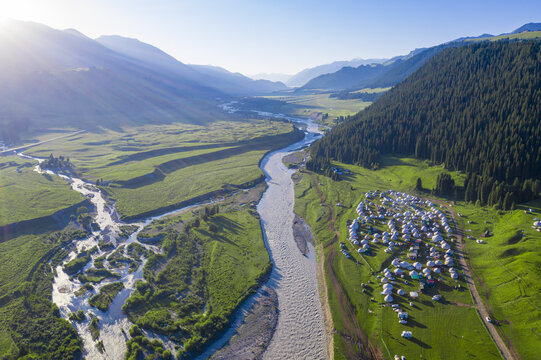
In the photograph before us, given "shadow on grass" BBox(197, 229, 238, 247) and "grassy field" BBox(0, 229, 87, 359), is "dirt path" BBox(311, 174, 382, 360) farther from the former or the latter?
"grassy field" BBox(0, 229, 87, 359)

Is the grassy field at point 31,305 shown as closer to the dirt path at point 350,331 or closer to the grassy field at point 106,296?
the grassy field at point 106,296

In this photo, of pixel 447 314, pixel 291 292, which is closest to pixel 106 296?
pixel 291 292

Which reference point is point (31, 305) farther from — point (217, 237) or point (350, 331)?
point (350, 331)

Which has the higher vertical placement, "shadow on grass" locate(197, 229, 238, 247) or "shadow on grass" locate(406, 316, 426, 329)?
"shadow on grass" locate(406, 316, 426, 329)

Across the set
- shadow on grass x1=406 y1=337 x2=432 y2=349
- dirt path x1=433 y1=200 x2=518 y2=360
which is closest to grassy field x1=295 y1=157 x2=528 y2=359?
shadow on grass x1=406 y1=337 x2=432 y2=349

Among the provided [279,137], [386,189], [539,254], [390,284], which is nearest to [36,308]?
[390,284]

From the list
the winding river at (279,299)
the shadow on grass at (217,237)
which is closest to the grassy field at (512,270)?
the winding river at (279,299)

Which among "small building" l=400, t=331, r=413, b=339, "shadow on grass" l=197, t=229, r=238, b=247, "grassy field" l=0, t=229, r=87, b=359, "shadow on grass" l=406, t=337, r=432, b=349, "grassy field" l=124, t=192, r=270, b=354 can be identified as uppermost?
"small building" l=400, t=331, r=413, b=339
